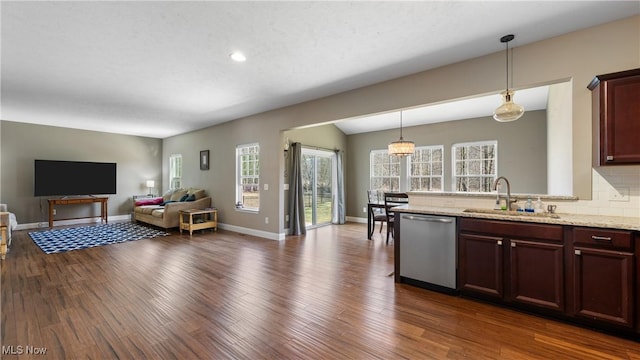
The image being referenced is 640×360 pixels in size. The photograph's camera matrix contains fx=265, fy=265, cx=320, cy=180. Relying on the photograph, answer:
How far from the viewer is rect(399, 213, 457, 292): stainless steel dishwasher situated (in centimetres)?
283

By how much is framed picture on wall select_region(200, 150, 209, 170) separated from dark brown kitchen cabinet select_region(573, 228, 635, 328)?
282 inches

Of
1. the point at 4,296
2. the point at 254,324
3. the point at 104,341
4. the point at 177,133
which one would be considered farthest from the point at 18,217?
the point at 254,324

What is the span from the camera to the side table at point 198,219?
240 inches

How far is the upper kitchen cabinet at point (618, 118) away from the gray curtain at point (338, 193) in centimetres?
564

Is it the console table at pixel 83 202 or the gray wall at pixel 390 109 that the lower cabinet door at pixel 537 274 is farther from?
the console table at pixel 83 202

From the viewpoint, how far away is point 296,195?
613cm

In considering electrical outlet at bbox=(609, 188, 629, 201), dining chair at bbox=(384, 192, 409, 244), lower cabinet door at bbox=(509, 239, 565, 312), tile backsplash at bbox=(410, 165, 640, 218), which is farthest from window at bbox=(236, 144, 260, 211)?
electrical outlet at bbox=(609, 188, 629, 201)

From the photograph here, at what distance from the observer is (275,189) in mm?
5539

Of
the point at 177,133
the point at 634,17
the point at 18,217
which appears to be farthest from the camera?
the point at 177,133

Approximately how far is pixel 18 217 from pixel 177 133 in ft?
13.5

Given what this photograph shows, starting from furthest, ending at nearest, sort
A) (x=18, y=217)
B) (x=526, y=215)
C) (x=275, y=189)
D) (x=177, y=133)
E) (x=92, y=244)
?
1. (x=177, y=133)
2. (x=18, y=217)
3. (x=275, y=189)
4. (x=92, y=244)
5. (x=526, y=215)

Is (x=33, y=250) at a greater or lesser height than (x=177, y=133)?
lesser

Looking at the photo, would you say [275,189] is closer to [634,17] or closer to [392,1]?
[392,1]

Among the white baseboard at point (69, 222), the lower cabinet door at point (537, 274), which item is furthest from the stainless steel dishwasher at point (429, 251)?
the white baseboard at point (69, 222)
